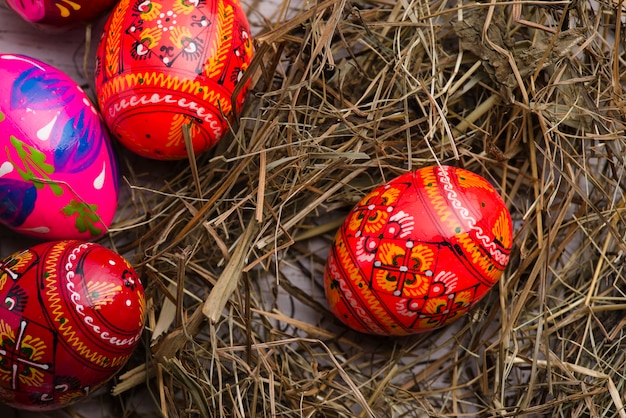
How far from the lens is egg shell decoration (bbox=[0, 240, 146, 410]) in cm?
114

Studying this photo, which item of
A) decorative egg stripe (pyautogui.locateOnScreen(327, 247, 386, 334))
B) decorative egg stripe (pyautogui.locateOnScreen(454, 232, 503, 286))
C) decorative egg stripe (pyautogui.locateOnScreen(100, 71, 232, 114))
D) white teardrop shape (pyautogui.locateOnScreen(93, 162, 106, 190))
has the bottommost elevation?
decorative egg stripe (pyautogui.locateOnScreen(327, 247, 386, 334))

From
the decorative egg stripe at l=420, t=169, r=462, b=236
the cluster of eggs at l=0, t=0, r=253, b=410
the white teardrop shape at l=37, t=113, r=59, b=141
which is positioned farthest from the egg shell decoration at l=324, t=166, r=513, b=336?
the white teardrop shape at l=37, t=113, r=59, b=141

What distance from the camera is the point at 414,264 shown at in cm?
119

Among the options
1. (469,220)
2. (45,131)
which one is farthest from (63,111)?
(469,220)

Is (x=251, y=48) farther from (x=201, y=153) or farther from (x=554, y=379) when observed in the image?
(x=554, y=379)

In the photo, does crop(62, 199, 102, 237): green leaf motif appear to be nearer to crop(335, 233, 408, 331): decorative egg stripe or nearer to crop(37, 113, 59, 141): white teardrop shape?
crop(37, 113, 59, 141): white teardrop shape

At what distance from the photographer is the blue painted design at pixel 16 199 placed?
122 cm

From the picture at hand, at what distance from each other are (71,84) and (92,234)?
0.97ft

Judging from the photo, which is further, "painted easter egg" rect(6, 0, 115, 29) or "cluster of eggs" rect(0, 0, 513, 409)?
"painted easter egg" rect(6, 0, 115, 29)

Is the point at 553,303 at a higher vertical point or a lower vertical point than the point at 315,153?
lower

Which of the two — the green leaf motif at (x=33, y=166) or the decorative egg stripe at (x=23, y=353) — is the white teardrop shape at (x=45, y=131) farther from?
the decorative egg stripe at (x=23, y=353)

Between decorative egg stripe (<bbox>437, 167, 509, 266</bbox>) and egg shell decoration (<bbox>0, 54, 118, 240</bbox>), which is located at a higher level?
egg shell decoration (<bbox>0, 54, 118, 240</bbox>)

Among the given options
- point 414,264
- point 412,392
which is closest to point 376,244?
point 414,264

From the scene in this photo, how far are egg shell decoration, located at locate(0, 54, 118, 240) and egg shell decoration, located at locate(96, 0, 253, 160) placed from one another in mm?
65
